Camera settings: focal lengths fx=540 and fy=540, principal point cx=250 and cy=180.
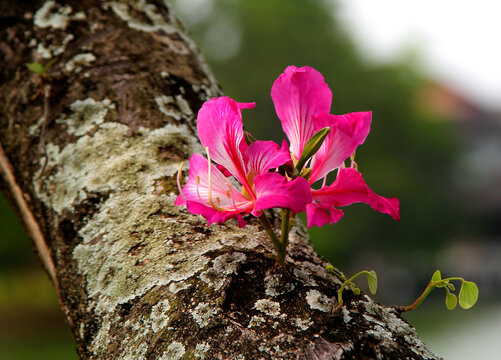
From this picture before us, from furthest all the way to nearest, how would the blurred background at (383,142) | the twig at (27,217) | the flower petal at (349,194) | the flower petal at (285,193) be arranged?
the blurred background at (383,142) → the twig at (27,217) → the flower petal at (349,194) → the flower petal at (285,193)

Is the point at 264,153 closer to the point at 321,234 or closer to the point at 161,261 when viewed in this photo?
the point at 161,261

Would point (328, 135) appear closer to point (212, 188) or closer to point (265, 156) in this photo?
point (265, 156)

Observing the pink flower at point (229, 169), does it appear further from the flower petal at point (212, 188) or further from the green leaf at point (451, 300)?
the green leaf at point (451, 300)

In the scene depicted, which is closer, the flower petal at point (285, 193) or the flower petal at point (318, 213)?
the flower petal at point (285, 193)

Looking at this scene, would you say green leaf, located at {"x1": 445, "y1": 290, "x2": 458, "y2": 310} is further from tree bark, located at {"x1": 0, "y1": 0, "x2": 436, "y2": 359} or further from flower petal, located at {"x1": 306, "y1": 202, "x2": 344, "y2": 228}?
flower petal, located at {"x1": 306, "y1": 202, "x2": 344, "y2": 228}

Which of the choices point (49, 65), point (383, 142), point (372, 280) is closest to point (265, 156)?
point (372, 280)

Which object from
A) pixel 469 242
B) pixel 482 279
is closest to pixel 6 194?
pixel 482 279

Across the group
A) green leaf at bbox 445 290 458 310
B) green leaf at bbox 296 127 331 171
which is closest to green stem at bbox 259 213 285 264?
green leaf at bbox 296 127 331 171

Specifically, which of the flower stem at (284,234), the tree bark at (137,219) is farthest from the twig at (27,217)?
the flower stem at (284,234)
